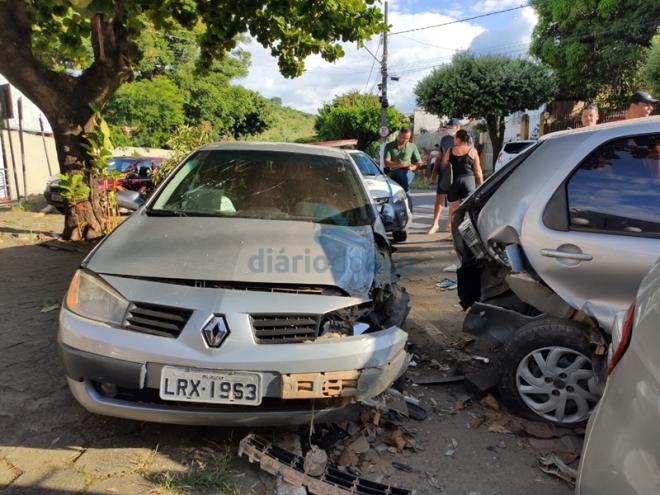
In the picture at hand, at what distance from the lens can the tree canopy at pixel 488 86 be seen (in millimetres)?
22875

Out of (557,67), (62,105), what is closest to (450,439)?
(62,105)

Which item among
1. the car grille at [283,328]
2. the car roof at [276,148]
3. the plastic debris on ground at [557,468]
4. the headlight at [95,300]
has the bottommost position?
the plastic debris on ground at [557,468]

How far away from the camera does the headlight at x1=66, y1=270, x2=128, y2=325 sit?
235 centimetres

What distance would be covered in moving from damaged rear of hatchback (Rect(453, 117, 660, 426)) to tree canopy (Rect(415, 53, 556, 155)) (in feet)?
71.9

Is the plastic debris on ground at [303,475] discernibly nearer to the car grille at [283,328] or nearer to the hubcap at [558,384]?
the car grille at [283,328]

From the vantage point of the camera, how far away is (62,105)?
7.05 meters

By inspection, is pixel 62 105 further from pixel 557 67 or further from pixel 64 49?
pixel 557 67

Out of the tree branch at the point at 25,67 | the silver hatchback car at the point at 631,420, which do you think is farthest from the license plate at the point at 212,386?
the tree branch at the point at 25,67

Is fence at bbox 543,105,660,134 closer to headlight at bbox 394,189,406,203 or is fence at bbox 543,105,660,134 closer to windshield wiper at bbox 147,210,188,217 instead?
headlight at bbox 394,189,406,203

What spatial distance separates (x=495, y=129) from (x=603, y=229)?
23943 mm

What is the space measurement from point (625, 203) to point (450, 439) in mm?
1597

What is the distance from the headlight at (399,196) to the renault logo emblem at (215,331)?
5926 millimetres

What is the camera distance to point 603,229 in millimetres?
2705

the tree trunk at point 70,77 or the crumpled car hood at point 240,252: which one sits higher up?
the tree trunk at point 70,77
